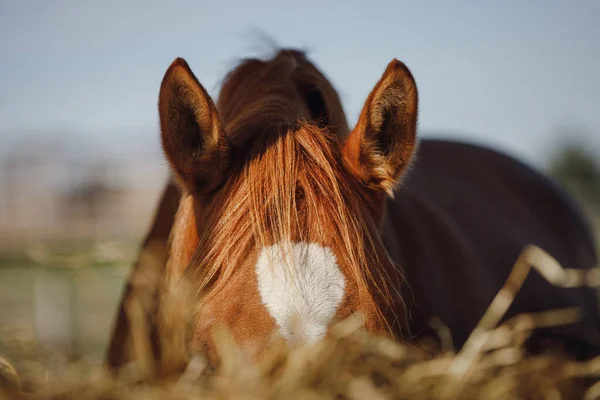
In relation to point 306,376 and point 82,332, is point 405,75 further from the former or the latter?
point 82,332

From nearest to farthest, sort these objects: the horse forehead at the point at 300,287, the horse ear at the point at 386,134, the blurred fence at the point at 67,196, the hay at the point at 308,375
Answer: the hay at the point at 308,375 < the horse forehead at the point at 300,287 < the horse ear at the point at 386,134 < the blurred fence at the point at 67,196

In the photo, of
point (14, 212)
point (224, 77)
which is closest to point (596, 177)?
point (14, 212)

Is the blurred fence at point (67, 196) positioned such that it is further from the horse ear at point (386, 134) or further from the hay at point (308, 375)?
the hay at point (308, 375)

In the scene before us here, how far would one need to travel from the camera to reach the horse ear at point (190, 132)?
1606 millimetres

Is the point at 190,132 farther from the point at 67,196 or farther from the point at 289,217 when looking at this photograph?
the point at 67,196

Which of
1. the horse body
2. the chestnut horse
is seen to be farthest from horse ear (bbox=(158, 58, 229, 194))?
the horse body

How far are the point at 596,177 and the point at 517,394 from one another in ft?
116

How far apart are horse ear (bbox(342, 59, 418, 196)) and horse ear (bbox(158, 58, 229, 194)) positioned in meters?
0.41

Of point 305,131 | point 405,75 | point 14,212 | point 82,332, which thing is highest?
point 405,75

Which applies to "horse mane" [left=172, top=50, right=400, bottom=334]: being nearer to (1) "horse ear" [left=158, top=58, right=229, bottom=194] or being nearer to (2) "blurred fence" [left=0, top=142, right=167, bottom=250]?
(1) "horse ear" [left=158, top=58, right=229, bottom=194]

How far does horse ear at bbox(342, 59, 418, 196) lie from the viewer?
1653 millimetres

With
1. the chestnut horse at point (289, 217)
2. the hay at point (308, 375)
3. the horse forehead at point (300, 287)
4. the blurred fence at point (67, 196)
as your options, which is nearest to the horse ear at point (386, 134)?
the chestnut horse at point (289, 217)

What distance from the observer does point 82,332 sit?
686cm

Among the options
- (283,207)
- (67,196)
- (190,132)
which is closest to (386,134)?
(283,207)
